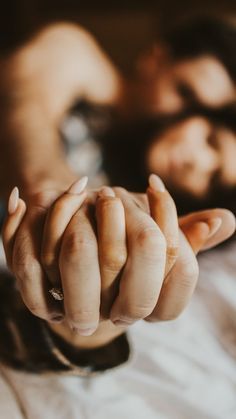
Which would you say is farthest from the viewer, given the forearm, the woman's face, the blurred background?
the blurred background

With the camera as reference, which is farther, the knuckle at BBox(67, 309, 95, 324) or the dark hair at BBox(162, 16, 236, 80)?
the dark hair at BBox(162, 16, 236, 80)

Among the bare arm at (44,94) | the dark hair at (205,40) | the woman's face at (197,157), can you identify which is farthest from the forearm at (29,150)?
the dark hair at (205,40)

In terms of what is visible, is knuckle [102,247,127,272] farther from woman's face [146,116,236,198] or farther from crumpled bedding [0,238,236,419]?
woman's face [146,116,236,198]

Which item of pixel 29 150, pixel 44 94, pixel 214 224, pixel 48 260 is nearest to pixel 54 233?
pixel 48 260

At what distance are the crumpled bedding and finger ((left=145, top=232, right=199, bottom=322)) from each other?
0.12 m

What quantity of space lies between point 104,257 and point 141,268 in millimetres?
24

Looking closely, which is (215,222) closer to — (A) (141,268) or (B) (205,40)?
(A) (141,268)

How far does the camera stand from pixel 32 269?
300 mm

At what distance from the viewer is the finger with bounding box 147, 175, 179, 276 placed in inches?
11.9

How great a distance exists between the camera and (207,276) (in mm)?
588

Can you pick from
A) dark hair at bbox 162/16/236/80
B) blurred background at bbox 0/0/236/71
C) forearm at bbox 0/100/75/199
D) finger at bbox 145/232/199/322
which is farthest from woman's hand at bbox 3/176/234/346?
blurred background at bbox 0/0/236/71

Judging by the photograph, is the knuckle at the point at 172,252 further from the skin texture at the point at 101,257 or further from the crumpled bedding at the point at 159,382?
the crumpled bedding at the point at 159,382

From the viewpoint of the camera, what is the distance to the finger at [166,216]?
0.30 meters

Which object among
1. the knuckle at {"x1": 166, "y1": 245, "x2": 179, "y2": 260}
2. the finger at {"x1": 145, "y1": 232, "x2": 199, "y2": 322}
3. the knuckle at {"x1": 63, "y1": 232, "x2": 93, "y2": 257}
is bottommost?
the finger at {"x1": 145, "y1": 232, "x2": 199, "y2": 322}
